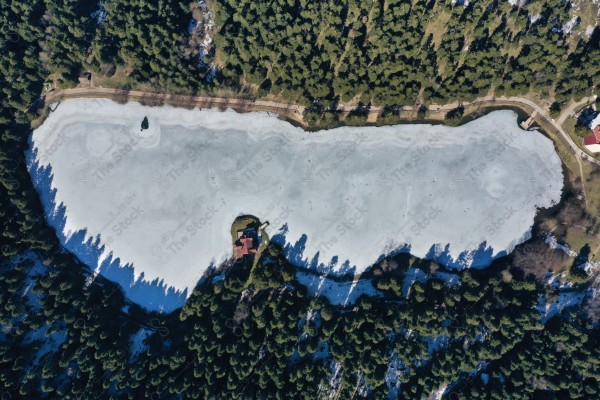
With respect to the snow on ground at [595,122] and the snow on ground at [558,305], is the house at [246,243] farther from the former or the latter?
the snow on ground at [595,122]

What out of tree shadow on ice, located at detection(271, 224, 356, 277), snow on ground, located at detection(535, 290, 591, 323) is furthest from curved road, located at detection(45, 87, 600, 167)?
snow on ground, located at detection(535, 290, 591, 323)

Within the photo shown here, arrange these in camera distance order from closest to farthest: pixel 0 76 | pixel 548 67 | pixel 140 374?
pixel 140 374 → pixel 548 67 → pixel 0 76

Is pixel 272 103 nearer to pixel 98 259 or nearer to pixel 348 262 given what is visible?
pixel 348 262

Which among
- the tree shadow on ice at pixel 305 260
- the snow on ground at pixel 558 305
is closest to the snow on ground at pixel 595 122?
the snow on ground at pixel 558 305

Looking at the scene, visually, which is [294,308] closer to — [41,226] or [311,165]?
[311,165]

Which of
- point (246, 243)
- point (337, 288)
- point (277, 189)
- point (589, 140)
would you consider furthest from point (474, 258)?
point (246, 243)

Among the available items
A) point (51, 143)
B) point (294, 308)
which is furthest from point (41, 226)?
point (294, 308)
